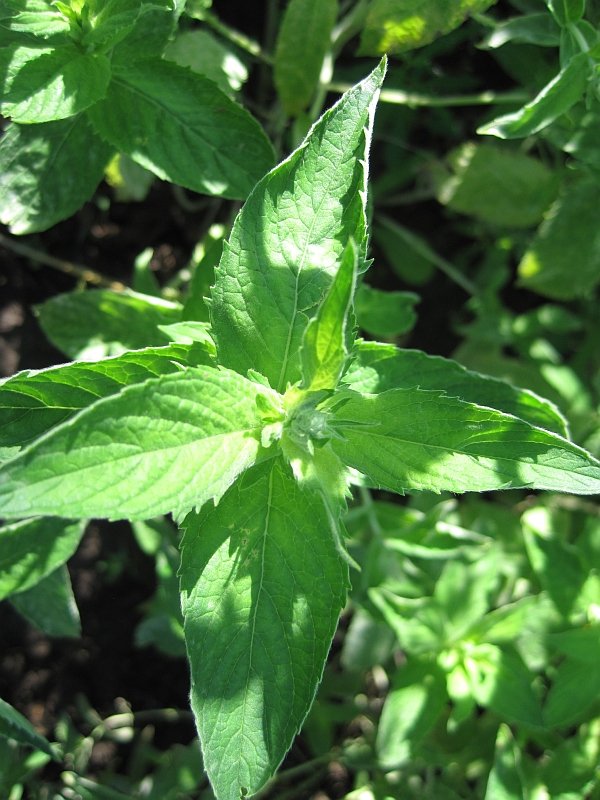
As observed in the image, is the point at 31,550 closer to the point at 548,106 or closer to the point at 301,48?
the point at 301,48

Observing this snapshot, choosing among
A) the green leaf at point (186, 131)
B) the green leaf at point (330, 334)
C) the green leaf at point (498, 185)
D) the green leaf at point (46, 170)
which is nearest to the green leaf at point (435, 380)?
the green leaf at point (330, 334)

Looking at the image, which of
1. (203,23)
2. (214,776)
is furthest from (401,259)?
(214,776)

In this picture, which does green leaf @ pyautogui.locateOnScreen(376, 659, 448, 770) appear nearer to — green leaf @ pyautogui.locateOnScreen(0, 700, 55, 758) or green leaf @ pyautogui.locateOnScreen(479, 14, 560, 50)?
green leaf @ pyautogui.locateOnScreen(0, 700, 55, 758)

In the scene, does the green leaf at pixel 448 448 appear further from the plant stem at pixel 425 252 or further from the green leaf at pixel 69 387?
the plant stem at pixel 425 252

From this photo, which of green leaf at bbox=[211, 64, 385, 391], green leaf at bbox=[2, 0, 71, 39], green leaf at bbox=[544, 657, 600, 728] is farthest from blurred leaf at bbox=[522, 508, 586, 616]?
green leaf at bbox=[2, 0, 71, 39]

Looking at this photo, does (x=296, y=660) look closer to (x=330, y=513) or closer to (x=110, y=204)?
(x=330, y=513)
